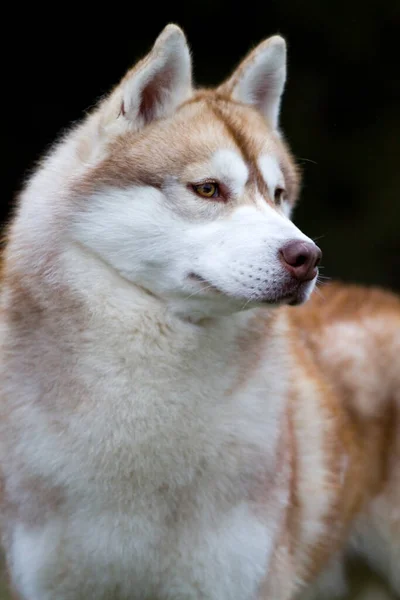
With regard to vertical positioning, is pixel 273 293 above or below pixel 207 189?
below

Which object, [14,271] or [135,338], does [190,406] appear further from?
[14,271]

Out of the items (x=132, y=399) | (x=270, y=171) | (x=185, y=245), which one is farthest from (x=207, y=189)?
(x=132, y=399)

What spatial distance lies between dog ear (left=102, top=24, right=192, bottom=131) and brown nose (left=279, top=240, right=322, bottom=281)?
0.74m

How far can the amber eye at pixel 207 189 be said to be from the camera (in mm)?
3359

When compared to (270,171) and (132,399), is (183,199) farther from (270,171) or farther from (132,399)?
(132,399)

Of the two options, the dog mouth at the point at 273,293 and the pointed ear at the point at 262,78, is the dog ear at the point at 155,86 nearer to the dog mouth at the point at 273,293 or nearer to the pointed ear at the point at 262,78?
the pointed ear at the point at 262,78

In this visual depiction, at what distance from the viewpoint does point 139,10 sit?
7.91 m

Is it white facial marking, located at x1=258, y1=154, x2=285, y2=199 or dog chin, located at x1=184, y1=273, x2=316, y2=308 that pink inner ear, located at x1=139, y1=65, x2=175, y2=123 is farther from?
dog chin, located at x1=184, y1=273, x2=316, y2=308

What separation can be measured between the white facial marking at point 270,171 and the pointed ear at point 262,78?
397 millimetres

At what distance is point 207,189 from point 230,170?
0.11 metres

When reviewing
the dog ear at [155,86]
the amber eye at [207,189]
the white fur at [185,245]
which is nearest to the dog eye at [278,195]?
the white fur at [185,245]

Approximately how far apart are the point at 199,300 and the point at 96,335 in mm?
354

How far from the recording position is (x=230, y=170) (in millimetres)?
3402

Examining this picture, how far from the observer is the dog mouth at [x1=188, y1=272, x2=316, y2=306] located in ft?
10.6
